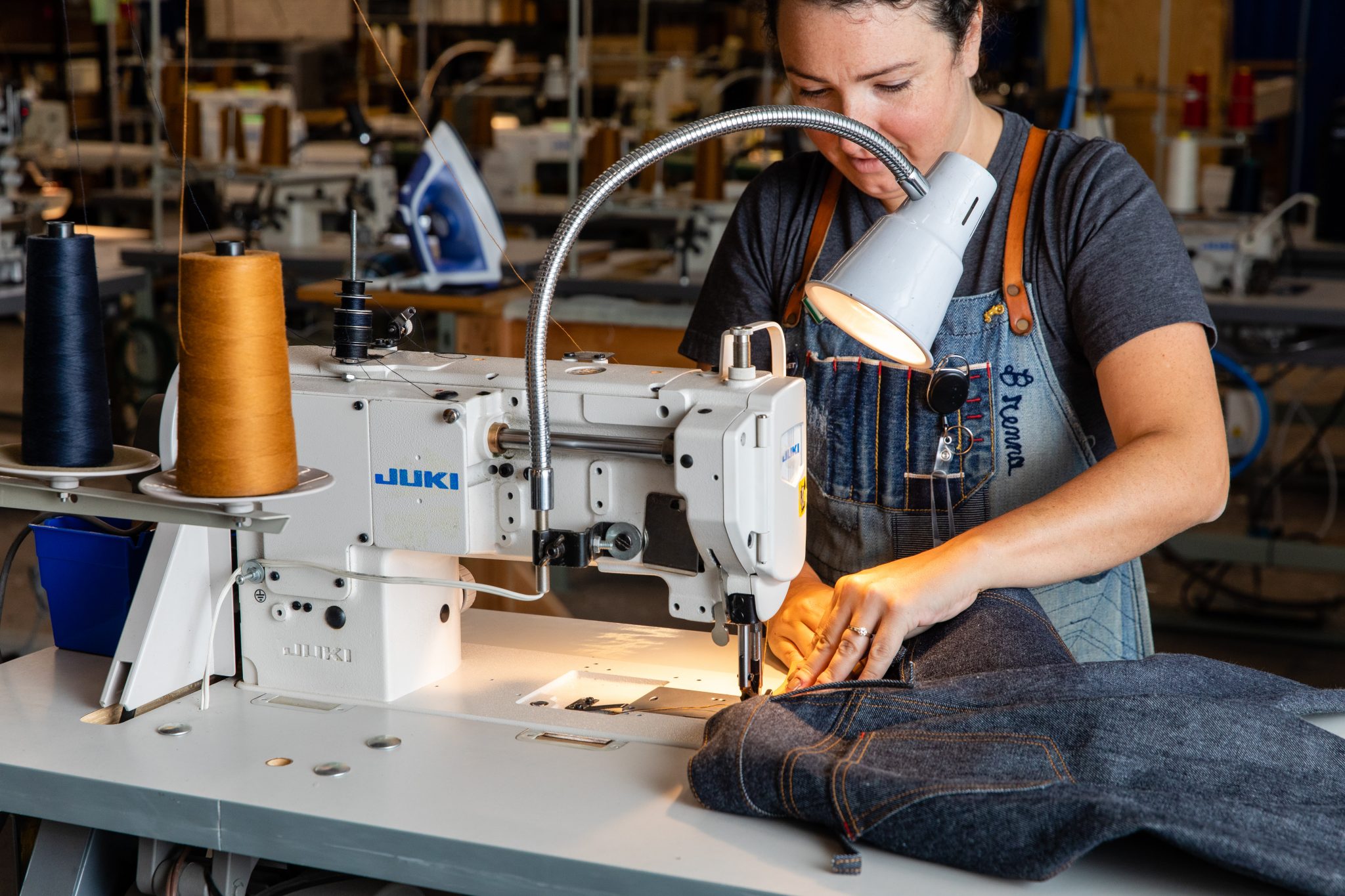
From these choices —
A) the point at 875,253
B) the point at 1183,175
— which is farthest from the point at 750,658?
the point at 1183,175

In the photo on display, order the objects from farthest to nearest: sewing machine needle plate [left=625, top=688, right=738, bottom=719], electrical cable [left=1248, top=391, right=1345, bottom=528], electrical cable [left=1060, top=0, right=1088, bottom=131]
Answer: electrical cable [left=1248, top=391, right=1345, bottom=528] < electrical cable [left=1060, top=0, right=1088, bottom=131] < sewing machine needle plate [left=625, top=688, right=738, bottom=719]

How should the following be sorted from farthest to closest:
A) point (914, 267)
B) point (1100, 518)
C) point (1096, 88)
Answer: point (1096, 88), point (1100, 518), point (914, 267)

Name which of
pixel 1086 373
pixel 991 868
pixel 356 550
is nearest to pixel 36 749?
pixel 356 550

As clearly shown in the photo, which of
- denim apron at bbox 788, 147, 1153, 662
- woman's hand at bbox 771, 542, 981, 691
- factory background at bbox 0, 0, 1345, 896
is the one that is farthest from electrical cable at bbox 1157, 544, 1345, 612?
woman's hand at bbox 771, 542, 981, 691

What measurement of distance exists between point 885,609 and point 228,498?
58 cm

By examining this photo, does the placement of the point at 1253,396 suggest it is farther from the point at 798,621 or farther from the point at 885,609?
the point at 885,609

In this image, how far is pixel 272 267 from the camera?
1193mm

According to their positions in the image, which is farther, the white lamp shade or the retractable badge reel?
the retractable badge reel

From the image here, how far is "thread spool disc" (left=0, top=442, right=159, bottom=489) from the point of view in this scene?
49.4 inches

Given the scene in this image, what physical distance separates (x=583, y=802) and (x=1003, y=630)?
0.42m

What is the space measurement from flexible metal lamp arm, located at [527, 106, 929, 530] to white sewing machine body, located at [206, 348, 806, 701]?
3.6 inches

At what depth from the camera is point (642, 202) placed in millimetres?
4906

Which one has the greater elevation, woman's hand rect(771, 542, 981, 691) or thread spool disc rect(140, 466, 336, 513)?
thread spool disc rect(140, 466, 336, 513)

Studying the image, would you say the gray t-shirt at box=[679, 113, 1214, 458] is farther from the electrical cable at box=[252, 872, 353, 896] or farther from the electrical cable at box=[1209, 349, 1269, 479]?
the electrical cable at box=[1209, 349, 1269, 479]
